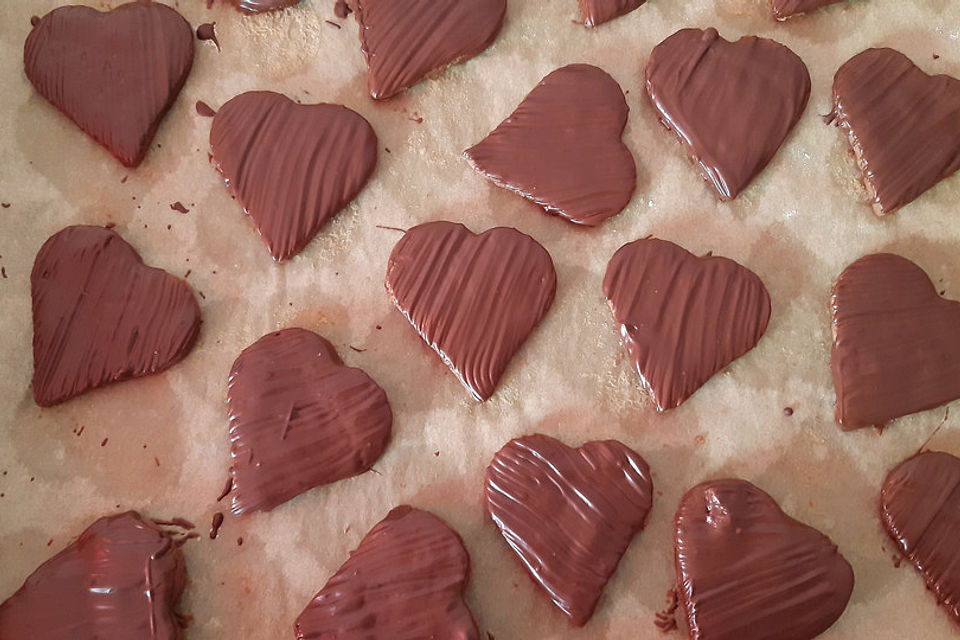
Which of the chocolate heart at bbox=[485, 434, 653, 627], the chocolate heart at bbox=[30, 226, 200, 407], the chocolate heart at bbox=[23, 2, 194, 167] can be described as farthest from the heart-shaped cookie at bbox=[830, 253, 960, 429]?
the chocolate heart at bbox=[23, 2, 194, 167]

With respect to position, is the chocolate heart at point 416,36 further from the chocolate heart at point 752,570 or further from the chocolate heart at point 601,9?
the chocolate heart at point 752,570

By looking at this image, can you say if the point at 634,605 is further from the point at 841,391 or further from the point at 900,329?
the point at 900,329

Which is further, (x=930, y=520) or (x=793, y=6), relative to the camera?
(x=793, y=6)

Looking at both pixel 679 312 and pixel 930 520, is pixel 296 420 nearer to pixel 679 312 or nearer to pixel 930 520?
pixel 679 312

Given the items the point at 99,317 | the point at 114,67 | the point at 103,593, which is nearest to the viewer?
the point at 103,593

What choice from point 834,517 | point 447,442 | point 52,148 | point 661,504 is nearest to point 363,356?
point 447,442

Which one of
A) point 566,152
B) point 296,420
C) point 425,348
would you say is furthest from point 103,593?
point 566,152
